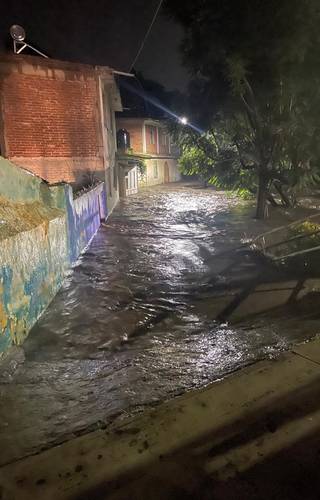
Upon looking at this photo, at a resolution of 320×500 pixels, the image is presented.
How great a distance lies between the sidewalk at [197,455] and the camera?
2.23m

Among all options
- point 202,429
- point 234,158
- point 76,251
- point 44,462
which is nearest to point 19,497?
point 44,462

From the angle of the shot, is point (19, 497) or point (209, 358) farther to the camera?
point (209, 358)

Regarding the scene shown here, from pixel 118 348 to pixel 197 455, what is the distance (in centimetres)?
213

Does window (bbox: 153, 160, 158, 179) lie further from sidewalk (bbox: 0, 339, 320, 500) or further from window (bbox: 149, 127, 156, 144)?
sidewalk (bbox: 0, 339, 320, 500)

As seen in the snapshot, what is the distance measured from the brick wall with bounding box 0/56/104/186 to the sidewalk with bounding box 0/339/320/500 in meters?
11.4

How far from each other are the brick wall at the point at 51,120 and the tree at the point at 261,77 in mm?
4103

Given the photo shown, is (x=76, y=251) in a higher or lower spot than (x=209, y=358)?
higher

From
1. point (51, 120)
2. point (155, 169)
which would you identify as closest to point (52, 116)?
point (51, 120)

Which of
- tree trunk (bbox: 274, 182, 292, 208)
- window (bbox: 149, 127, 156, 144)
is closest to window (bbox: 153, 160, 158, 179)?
window (bbox: 149, 127, 156, 144)

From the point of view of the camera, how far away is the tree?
9366 millimetres

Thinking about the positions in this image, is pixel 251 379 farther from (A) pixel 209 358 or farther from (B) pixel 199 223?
(B) pixel 199 223

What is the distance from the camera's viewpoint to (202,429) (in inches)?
107

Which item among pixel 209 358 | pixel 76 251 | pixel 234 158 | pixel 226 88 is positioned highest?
pixel 226 88

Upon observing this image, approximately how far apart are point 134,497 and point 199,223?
40.5 ft
